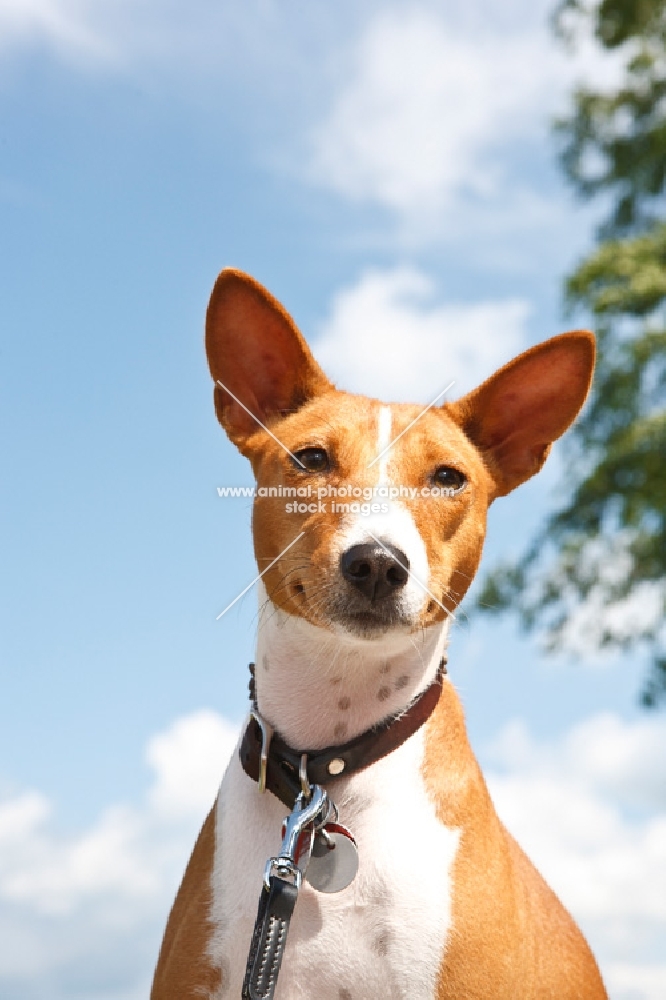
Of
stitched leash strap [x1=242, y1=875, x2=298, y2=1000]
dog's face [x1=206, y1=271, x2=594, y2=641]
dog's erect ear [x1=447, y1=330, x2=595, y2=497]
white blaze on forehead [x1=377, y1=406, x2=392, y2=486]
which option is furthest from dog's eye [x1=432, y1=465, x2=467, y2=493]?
stitched leash strap [x1=242, y1=875, x2=298, y2=1000]

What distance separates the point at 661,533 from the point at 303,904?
1416 cm

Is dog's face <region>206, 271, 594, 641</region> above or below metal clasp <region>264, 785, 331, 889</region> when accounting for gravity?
above

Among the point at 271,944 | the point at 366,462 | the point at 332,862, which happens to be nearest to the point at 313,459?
the point at 366,462

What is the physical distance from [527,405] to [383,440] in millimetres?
905

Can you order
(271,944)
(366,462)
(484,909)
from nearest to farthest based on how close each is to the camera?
(271,944) → (484,909) → (366,462)

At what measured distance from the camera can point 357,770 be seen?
Result: 11.7 feet

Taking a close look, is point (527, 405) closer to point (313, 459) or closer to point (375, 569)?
point (313, 459)

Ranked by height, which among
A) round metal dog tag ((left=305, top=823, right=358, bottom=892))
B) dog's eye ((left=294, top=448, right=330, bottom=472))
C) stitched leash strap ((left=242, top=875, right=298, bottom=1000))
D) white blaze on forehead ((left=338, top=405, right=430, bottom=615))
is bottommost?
stitched leash strap ((left=242, top=875, right=298, bottom=1000))

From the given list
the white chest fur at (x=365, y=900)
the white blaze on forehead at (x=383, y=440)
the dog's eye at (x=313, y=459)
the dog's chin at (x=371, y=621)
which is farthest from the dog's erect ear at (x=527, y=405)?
the white chest fur at (x=365, y=900)

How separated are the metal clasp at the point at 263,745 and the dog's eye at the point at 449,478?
42.8 inches

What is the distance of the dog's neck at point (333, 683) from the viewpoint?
3666 mm

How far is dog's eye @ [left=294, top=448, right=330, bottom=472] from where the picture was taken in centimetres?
385

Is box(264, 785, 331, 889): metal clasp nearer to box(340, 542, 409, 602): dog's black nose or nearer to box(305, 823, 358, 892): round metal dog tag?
box(305, 823, 358, 892): round metal dog tag

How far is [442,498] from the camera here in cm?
388
